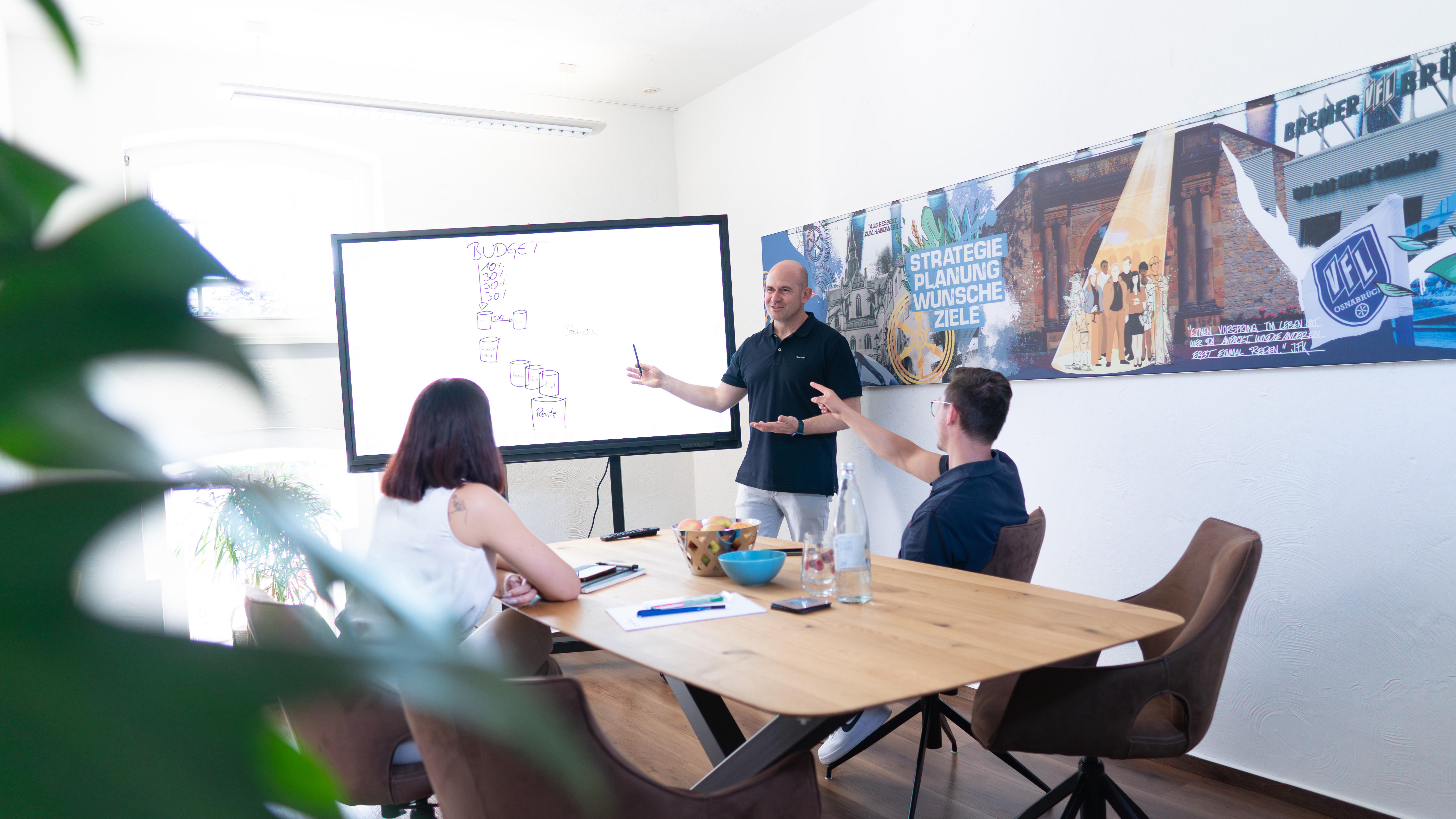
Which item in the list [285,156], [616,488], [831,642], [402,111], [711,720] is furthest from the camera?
[285,156]

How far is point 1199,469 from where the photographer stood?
Answer: 2.83 m

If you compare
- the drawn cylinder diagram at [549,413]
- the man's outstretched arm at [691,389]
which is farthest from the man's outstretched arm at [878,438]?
the drawn cylinder diagram at [549,413]

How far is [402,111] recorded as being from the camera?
4.04 metres

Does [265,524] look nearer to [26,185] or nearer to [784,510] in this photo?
[26,185]

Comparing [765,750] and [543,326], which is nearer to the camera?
[765,750]

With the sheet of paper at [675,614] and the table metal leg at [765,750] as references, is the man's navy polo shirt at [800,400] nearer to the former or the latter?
the sheet of paper at [675,614]

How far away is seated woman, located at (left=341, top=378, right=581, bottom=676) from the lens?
6.84 feet

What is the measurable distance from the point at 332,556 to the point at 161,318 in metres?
0.04

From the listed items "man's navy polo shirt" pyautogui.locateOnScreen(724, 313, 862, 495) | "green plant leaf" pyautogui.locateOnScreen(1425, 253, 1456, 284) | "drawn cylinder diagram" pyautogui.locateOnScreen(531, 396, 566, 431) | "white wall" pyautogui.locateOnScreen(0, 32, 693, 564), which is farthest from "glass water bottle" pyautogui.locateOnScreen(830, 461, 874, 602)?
"drawn cylinder diagram" pyautogui.locateOnScreen(531, 396, 566, 431)

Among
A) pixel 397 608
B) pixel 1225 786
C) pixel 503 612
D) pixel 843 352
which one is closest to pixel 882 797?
pixel 1225 786

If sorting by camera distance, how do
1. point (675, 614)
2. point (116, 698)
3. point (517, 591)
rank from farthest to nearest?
point (517, 591)
point (675, 614)
point (116, 698)

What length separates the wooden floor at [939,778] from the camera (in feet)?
8.57

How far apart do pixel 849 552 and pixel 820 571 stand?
0.29 ft

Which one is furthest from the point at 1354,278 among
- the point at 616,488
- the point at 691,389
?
the point at 616,488
